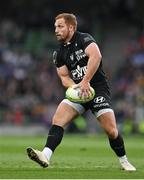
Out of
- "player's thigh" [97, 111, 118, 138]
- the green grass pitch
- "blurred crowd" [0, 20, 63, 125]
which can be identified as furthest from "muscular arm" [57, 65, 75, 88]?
"blurred crowd" [0, 20, 63, 125]

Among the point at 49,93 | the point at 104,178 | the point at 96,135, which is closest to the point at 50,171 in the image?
the point at 104,178

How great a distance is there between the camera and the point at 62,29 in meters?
12.9

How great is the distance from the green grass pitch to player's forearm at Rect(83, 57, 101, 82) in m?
1.45

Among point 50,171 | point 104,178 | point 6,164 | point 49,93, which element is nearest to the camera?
point 104,178

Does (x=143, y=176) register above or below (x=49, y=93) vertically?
above

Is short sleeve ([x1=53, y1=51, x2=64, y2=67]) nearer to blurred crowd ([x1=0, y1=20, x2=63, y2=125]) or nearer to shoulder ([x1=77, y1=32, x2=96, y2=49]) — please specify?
shoulder ([x1=77, y1=32, x2=96, y2=49])

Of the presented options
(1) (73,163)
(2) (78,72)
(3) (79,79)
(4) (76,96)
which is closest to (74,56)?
(2) (78,72)

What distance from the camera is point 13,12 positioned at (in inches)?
1469

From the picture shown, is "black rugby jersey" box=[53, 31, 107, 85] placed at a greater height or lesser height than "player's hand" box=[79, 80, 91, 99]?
greater

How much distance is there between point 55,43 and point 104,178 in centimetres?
2535

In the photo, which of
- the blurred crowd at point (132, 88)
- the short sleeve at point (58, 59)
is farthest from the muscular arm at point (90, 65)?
the blurred crowd at point (132, 88)

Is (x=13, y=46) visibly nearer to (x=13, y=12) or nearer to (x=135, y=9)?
(x=13, y=12)

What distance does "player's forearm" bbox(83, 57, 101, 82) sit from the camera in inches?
495

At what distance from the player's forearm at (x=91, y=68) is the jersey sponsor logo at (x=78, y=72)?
1.01ft
